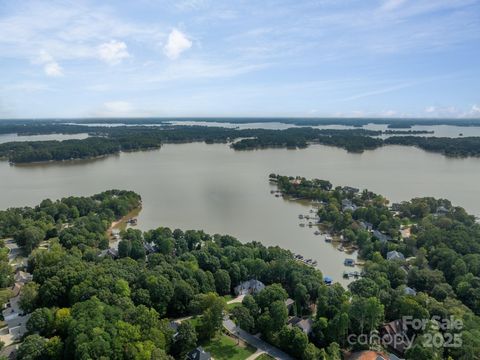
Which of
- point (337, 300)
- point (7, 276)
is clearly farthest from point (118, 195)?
point (337, 300)

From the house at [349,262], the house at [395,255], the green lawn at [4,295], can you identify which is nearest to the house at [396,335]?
the house at [395,255]

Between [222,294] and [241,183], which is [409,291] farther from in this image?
[241,183]

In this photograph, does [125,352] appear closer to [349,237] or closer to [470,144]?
[349,237]

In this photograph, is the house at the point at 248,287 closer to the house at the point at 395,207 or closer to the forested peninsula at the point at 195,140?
the house at the point at 395,207

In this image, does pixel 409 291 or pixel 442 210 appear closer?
pixel 409 291

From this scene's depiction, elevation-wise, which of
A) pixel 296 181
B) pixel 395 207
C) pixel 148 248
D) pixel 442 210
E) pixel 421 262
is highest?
pixel 296 181

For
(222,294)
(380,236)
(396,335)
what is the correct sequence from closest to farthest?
(396,335) < (222,294) < (380,236)

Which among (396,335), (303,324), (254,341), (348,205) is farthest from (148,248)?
(348,205)
